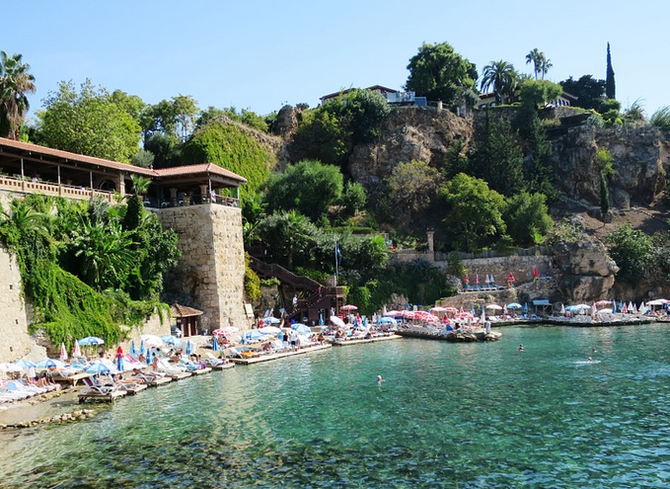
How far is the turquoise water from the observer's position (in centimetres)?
1431

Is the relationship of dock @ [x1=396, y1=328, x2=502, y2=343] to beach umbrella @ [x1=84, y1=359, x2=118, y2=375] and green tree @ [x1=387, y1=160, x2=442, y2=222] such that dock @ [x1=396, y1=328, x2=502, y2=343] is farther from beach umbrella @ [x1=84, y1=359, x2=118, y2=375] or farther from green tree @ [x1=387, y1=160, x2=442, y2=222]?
beach umbrella @ [x1=84, y1=359, x2=118, y2=375]

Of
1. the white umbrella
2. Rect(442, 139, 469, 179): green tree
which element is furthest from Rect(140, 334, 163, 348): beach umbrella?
Rect(442, 139, 469, 179): green tree

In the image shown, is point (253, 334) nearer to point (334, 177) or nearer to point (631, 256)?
point (334, 177)

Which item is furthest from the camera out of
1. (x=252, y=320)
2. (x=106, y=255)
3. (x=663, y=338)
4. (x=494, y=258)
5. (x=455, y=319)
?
(x=494, y=258)

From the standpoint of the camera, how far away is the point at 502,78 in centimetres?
7262

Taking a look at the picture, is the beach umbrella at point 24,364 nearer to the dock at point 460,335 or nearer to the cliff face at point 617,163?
the dock at point 460,335

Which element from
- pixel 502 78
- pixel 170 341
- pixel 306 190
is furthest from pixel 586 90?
pixel 170 341

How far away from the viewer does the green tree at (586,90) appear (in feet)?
265

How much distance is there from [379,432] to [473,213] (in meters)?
36.7

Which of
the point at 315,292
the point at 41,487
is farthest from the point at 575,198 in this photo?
the point at 41,487

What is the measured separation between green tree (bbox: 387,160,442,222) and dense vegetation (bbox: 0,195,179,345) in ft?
85.3

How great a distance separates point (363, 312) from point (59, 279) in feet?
73.1

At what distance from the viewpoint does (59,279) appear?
27641mm

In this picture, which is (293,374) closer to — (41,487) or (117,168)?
(41,487)
